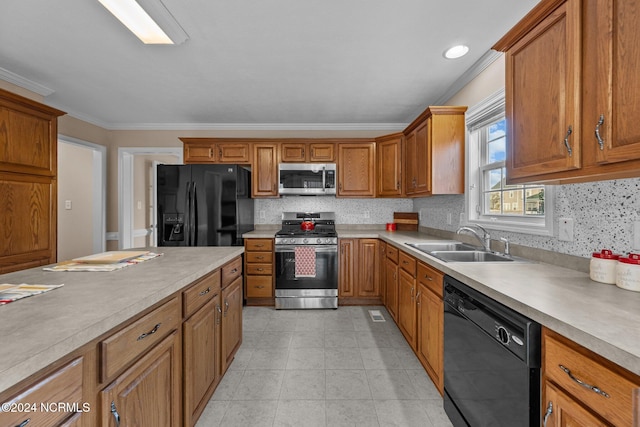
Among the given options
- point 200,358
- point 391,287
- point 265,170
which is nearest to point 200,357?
point 200,358

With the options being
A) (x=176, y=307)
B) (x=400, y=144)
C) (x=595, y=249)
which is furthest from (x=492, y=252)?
(x=176, y=307)

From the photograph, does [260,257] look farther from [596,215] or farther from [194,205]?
[596,215]

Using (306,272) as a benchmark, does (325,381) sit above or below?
below

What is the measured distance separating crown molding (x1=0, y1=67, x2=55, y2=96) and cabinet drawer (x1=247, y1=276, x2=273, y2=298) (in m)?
3.00

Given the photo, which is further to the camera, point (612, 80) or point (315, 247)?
point (315, 247)

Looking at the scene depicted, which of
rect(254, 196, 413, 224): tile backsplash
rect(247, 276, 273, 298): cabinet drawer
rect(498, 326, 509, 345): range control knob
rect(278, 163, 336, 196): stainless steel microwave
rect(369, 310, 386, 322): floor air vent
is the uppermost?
rect(278, 163, 336, 196): stainless steel microwave

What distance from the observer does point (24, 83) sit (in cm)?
283

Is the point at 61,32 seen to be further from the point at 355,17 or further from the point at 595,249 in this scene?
the point at 595,249

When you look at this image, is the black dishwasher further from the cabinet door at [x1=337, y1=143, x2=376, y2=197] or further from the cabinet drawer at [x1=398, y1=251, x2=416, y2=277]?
the cabinet door at [x1=337, y1=143, x2=376, y2=197]

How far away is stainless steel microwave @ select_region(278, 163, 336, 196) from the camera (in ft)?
12.5

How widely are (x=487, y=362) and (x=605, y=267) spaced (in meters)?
0.66

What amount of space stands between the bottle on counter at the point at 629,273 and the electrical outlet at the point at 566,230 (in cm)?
43

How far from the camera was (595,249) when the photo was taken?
141 cm

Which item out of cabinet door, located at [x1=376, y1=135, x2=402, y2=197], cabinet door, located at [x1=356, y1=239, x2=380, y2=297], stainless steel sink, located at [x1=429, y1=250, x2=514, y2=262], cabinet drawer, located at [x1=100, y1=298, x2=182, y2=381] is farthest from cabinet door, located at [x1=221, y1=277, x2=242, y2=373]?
cabinet door, located at [x1=376, y1=135, x2=402, y2=197]
